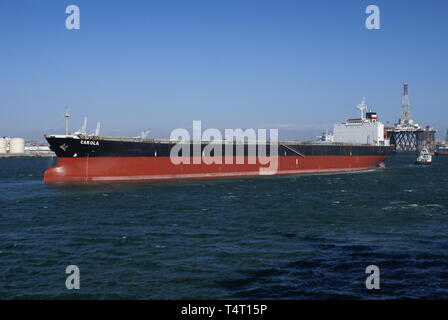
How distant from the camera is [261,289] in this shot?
12039mm

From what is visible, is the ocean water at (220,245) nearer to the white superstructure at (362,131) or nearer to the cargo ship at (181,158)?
the cargo ship at (181,158)

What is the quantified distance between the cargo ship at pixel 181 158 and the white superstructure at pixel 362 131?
25.6 ft

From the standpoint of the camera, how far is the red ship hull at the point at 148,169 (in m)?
37.0

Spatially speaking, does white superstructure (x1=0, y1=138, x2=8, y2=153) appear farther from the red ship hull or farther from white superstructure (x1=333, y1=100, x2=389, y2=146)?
the red ship hull

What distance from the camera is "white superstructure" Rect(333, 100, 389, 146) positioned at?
7062 centimetres

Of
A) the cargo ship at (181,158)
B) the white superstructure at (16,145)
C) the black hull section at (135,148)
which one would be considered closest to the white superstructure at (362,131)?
the cargo ship at (181,158)

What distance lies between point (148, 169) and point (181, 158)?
416cm

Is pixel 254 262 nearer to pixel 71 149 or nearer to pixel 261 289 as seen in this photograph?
pixel 261 289

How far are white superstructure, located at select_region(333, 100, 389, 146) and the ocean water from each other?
40866mm

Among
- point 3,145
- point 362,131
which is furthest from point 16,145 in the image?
point 362,131

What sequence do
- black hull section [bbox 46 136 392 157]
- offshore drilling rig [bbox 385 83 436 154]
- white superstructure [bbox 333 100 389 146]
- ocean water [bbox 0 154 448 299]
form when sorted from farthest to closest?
offshore drilling rig [bbox 385 83 436 154] → white superstructure [bbox 333 100 389 146] → black hull section [bbox 46 136 392 157] → ocean water [bbox 0 154 448 299]

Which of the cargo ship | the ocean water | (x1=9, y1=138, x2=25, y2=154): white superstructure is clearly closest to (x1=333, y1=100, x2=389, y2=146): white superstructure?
the cargo ship
